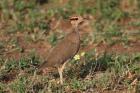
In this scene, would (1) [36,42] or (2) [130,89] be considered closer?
(2) [130,89]

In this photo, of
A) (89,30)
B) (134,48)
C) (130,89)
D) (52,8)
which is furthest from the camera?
(52,8)

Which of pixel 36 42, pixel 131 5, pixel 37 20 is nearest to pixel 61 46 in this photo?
pixel 36 42

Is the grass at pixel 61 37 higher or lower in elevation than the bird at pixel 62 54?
lower

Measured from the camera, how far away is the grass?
7.04m

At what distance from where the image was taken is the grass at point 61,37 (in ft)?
23.1

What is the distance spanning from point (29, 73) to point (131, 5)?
401 centimetres

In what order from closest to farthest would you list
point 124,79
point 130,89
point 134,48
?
point 130,89 < point 124,79 < point 134,48

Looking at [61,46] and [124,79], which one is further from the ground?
[61,46]

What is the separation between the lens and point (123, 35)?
9602 millimetres

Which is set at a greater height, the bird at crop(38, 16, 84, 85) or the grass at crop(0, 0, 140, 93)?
the bird at crop(38, 16, 84, 85)

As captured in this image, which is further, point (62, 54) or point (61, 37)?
point (61, 37)

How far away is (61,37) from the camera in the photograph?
952cm

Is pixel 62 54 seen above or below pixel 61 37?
above

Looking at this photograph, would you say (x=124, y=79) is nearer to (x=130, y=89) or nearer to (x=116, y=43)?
(x=130, y=89)
